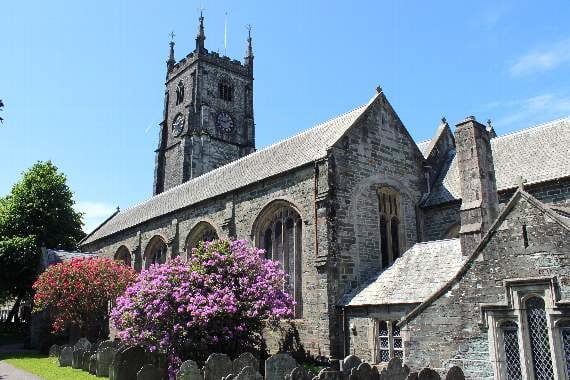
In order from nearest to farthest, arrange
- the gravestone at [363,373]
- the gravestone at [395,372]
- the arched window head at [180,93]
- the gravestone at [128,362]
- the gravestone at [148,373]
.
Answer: the gravestone at [363,373] → the gravestone at [395,372] → the gravestone at [148,373] → the gravestone at [128,362] → the arched window head at [180,93]

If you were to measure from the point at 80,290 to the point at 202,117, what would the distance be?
2712 centimetres

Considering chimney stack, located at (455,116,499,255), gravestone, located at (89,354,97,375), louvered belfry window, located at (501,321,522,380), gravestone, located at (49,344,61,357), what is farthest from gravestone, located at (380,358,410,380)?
gravestone, located at (49,344,61,357)

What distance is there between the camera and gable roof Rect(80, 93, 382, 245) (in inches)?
902

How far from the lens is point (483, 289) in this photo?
11.4 meters

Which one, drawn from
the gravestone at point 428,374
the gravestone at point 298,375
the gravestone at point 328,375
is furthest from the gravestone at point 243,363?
the gravestone at point 428,374

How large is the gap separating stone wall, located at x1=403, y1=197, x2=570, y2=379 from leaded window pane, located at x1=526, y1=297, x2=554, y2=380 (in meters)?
0.57

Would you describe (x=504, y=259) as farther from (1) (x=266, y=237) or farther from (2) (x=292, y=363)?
(1) (x=266, y=237)

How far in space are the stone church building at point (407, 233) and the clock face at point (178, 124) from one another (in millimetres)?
19469

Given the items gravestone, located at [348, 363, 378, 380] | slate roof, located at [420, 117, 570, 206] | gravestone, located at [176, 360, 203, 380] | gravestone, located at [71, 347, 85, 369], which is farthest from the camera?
gravestone, located at [71, 347, 85, 369]

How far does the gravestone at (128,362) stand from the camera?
16156 mm

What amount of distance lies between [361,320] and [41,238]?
33.9m

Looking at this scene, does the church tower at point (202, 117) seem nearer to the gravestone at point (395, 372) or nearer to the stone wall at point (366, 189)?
the stone wall at point (366, 189)

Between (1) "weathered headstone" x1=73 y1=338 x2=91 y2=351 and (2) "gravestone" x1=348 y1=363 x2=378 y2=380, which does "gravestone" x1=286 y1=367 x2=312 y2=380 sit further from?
(1) "weathered headstone" x1=73 y1=338 x2=91 y2=351

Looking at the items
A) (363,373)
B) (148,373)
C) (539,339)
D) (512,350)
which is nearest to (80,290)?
(148,373)
